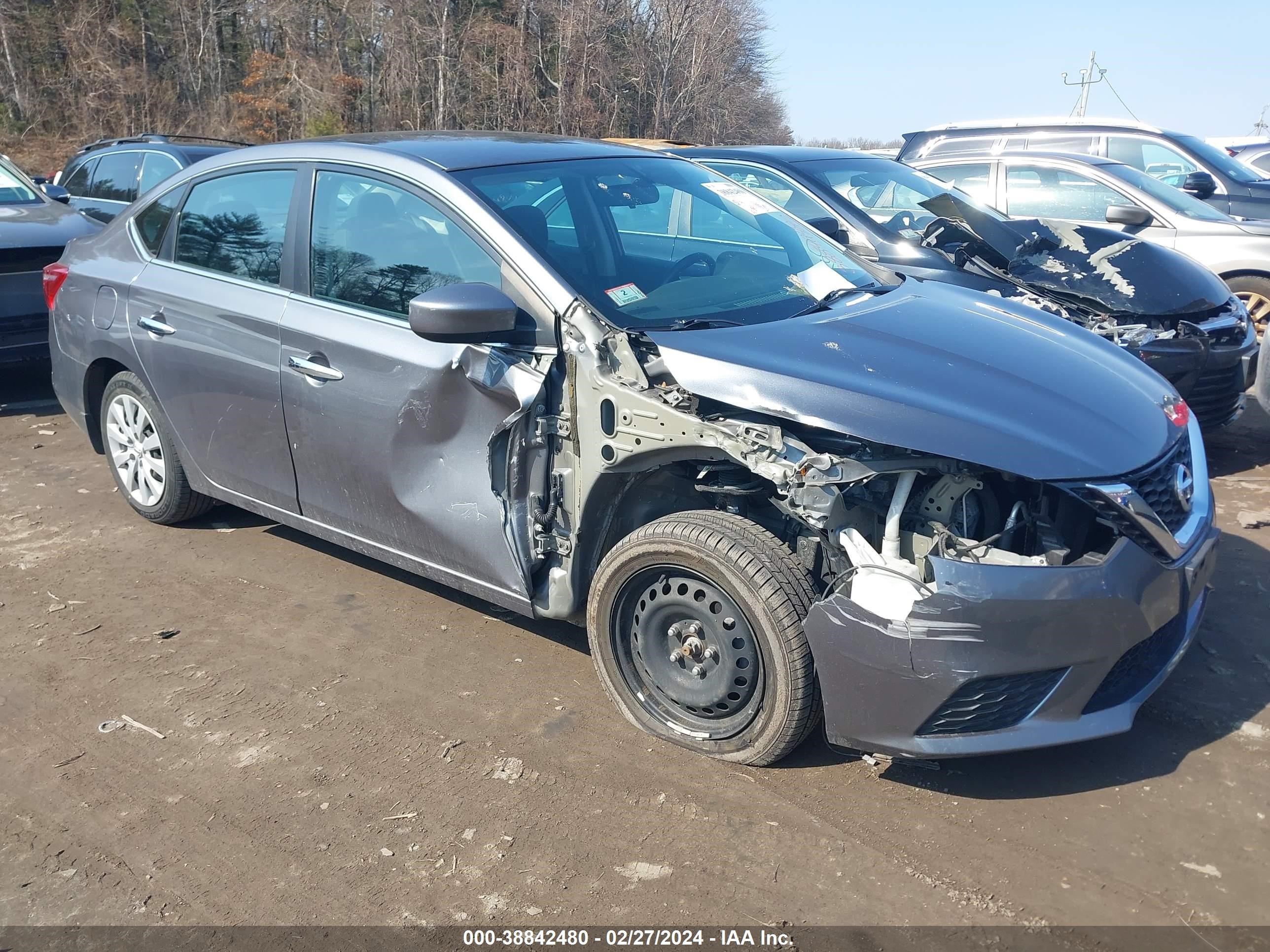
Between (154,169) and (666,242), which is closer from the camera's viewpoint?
(666,242)

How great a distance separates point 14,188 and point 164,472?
5.00 m

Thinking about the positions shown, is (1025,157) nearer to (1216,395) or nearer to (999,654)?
(1216,395)

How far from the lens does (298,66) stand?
33562mm

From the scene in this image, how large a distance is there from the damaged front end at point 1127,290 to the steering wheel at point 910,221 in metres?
0.28

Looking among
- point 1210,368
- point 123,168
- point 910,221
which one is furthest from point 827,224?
point 123,168

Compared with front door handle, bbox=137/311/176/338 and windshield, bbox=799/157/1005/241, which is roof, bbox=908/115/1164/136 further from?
front door handle, bbox=137/311/176/338

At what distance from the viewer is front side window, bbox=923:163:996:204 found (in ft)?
26.9

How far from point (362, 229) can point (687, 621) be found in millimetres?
1890

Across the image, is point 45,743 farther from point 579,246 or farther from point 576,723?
point 579,246

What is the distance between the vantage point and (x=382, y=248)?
3.72 meters

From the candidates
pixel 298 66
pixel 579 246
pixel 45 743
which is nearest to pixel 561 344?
pixel 579 246

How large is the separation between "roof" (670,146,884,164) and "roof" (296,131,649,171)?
2.57m

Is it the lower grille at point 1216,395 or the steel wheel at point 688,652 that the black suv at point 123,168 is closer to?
the steel wheel at point 688,652

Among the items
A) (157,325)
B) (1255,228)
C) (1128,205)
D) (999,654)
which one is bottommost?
(999,654)
